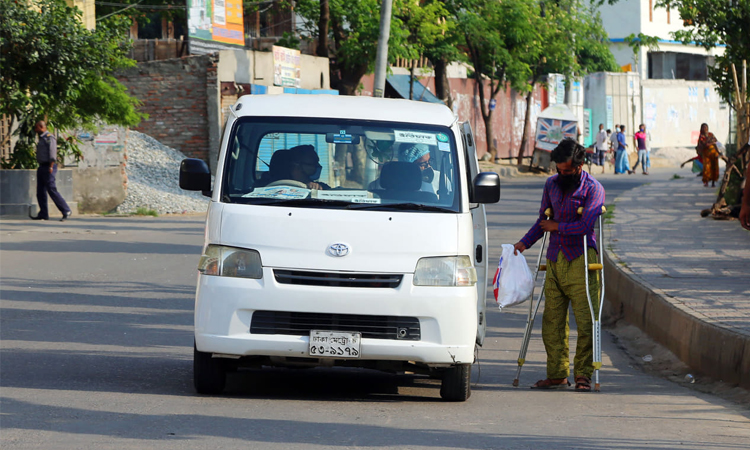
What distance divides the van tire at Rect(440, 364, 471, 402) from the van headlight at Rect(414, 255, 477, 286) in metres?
0.56

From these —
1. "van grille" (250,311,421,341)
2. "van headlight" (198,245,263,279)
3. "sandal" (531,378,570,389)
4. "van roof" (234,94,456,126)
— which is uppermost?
"van roof" (234,94,456,126)

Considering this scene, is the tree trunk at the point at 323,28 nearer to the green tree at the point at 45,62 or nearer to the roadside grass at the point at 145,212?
the green tree at the point at 45,62

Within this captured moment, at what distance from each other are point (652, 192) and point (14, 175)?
15.4 meters

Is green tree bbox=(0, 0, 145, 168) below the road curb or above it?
above

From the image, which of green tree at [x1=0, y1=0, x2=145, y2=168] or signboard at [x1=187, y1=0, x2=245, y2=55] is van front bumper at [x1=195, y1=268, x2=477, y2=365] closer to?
green tree at [x1=0, y1=0, x2=145, y2=168]

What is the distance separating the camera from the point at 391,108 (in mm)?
7617

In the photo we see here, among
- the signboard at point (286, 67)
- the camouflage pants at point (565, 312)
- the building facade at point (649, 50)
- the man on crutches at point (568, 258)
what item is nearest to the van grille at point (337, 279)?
the man on crutches at point (568, 258)

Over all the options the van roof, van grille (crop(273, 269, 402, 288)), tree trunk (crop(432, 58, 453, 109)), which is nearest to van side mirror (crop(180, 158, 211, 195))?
the van roof

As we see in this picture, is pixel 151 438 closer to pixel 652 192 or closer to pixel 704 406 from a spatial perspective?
pixel 704 406

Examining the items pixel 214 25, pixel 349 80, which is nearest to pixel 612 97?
pixel 349 80

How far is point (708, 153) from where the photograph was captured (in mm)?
25062

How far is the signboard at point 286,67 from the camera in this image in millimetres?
32188

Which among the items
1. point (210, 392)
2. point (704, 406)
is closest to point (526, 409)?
point (704, 406)

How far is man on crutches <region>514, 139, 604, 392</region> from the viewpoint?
7.52 metres
